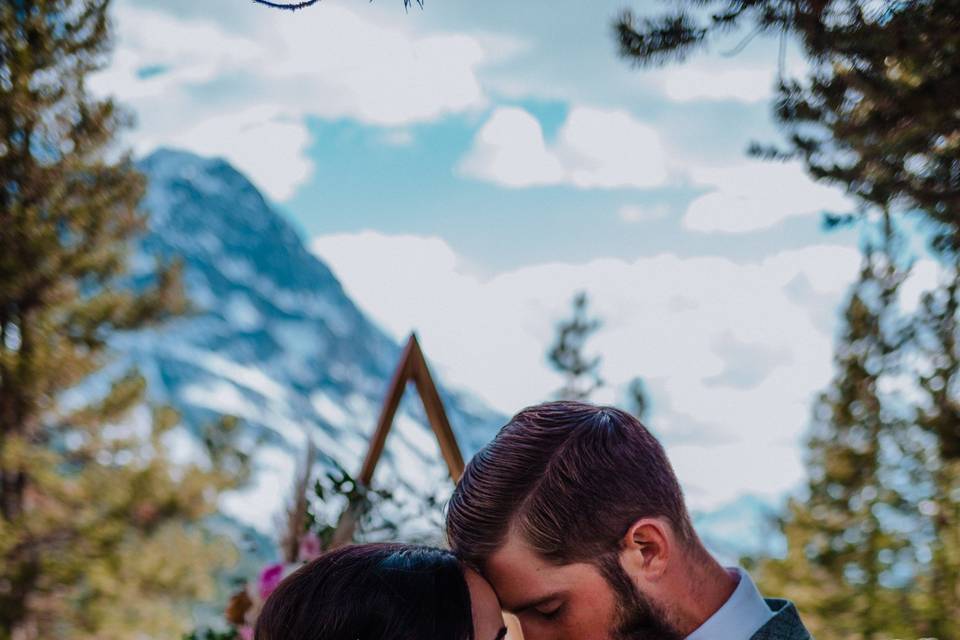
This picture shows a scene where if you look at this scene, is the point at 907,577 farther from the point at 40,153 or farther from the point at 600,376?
the point at 40,153

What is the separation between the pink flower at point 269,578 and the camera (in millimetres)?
2088

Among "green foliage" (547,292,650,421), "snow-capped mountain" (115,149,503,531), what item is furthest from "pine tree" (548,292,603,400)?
"snow-capped mountain" (115,149,503,531)

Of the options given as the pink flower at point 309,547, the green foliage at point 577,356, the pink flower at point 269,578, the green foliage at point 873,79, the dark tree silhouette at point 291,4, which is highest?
the green foliage at point 577,356

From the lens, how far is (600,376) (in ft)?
44.1

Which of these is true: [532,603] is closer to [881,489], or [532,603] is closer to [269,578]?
[269,578]

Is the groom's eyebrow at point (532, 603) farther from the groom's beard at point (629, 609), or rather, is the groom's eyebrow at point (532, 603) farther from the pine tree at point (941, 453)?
the pine tree at point (941, 453)

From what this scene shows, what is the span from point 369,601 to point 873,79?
1617 millimetres

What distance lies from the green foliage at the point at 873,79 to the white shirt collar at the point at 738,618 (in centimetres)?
109

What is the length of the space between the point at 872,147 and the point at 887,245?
20.4 ft

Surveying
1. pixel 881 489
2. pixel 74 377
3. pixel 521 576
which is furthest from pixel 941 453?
pixel 74 377

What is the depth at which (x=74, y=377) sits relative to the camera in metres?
11.9

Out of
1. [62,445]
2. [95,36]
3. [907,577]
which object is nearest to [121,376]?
[62,445]

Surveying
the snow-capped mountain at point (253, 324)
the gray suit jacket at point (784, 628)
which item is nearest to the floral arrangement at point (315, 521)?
the gray suit jacket at point (784, 628)

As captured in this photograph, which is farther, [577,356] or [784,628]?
[577,356]
